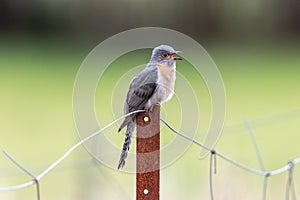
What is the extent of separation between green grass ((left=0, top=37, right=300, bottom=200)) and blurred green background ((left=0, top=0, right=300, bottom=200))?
0.01 metres

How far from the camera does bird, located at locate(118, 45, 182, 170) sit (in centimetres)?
245

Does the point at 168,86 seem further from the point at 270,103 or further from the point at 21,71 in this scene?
the point at 21,71

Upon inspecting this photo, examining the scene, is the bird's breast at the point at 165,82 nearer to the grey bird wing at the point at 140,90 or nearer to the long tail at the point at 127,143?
the grey bird wing at the point at 140,90

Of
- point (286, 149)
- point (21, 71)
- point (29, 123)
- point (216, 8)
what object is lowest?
point (286, 149)

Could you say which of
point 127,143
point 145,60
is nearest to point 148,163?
point 127,143

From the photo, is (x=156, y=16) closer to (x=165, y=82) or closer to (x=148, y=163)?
(x=165, y=82)

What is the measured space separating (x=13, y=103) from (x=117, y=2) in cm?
655

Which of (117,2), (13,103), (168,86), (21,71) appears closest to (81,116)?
(168,86)

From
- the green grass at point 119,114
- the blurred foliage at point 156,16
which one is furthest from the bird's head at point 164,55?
the blurred foliage at point 156,16

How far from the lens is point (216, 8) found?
16.8 metres

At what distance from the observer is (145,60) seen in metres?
12.3

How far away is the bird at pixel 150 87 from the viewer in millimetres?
2453

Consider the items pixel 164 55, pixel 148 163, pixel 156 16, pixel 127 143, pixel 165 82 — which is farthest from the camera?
pixel 156 16

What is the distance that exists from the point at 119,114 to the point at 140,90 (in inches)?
5.7
